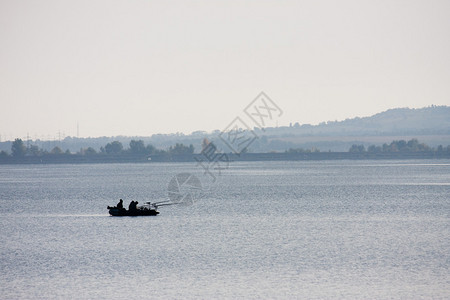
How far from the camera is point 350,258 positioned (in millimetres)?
58062

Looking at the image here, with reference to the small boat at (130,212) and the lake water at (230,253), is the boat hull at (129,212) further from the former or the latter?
the lake water at (230,253)

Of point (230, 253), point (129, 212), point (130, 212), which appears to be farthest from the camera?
point (129, 212)

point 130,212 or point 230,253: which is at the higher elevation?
point 130,212

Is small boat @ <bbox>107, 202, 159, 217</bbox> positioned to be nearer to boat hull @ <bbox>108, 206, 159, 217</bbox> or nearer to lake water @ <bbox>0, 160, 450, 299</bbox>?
boat hull @ <bbox>108, 206, 159, 217</bbox>

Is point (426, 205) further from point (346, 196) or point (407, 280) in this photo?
point (407, 280)

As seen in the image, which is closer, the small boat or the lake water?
the lake water

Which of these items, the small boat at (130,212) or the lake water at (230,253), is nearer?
the lake water at (230,253)

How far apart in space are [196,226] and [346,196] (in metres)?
62.5

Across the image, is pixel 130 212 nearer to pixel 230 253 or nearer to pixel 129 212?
pixel 129 212

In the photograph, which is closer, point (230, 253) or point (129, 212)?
point (230, 253)

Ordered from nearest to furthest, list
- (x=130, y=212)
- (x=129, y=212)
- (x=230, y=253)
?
(x=230, y=253) < (x=130, y=212) < (x=129, y=212)

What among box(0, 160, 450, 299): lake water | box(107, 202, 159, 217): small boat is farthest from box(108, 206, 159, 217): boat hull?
box(0, 160, 450, 299): lake water

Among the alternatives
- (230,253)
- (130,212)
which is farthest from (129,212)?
(230,253)

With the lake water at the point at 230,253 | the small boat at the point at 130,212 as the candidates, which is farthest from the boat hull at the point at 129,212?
the lake water at the point at 230,253
